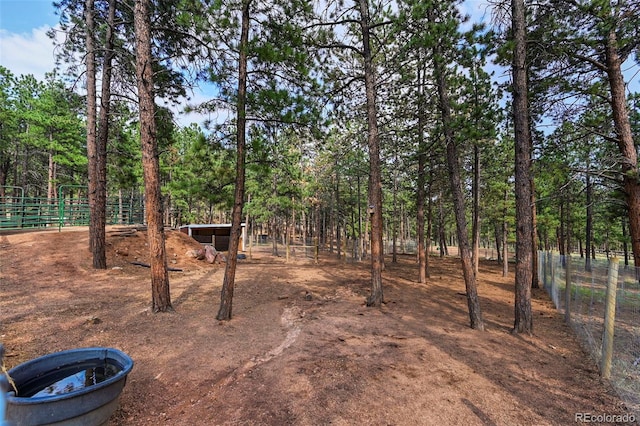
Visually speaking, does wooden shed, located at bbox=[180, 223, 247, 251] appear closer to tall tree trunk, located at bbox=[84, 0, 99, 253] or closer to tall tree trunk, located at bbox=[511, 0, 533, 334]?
tall tree trunk, located at bbox=[84, 0, 99, 253]

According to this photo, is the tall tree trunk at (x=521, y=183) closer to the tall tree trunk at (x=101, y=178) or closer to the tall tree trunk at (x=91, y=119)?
the tall tree trunk at (x=101, y=178)

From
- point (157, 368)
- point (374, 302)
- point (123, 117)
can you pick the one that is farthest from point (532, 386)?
point (123, 117)

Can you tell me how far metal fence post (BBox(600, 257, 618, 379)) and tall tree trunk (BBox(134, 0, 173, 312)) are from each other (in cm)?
740

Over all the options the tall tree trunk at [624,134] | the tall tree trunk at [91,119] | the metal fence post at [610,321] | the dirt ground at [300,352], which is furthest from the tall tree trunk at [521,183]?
the tall tree trunk at [91,119]

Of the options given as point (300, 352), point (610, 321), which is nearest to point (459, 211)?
point (610, 321)

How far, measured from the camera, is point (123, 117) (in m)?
10.6

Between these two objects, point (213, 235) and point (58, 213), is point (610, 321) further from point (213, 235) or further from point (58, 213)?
point (213, 235)

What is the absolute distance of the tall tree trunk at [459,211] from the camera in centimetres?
639

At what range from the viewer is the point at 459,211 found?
6789 mm

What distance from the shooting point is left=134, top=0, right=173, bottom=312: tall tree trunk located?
614 centimetres

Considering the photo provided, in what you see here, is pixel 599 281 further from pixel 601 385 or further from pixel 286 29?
pixel 286 29

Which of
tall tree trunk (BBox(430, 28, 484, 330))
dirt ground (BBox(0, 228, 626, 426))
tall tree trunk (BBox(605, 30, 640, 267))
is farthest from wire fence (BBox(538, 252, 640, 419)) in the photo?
tall tree trunk (BBox(605, 30, 640, 267))

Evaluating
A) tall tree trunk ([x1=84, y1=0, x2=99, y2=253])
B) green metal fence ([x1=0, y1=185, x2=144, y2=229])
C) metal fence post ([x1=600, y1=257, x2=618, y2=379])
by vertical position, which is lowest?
metal fence post ([x1=600, y1=257, x2=618, y2=379])

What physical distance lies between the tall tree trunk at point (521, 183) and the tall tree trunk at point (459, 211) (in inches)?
29.5
